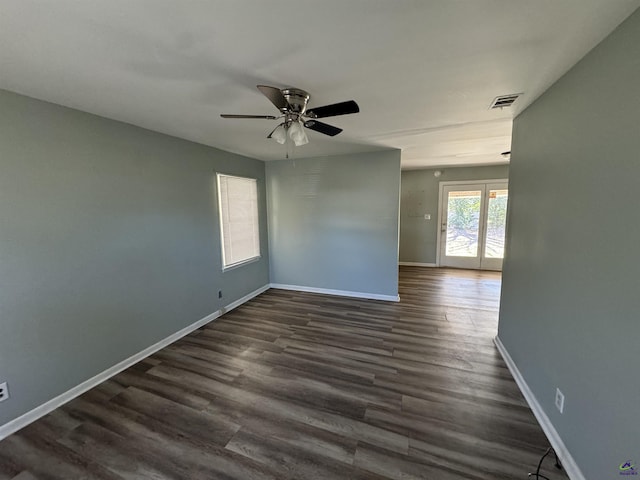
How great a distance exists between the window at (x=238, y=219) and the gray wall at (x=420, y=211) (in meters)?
3.91

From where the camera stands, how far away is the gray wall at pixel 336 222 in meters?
4.00

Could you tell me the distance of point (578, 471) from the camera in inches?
54.6

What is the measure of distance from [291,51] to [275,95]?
0.25m

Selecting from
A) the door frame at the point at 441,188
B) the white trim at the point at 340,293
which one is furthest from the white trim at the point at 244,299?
the door frame at the point at 441,188

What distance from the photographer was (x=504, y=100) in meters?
2.04

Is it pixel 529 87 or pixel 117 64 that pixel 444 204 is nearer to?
pixel 529 87

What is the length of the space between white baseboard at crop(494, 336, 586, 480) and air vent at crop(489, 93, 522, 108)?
7.56ft

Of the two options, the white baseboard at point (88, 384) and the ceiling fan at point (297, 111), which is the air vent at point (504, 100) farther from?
the white baseboard at point (88, 384)

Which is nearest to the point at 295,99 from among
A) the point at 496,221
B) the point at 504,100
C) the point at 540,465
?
the point at 504,100

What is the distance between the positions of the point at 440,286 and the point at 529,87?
12.3 ft

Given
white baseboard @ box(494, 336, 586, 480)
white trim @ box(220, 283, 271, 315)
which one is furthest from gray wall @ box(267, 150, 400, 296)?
white baseboard @ box(494, 336, 586, 480)

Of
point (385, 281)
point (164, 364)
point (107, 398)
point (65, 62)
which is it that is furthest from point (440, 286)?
point (65, 62)

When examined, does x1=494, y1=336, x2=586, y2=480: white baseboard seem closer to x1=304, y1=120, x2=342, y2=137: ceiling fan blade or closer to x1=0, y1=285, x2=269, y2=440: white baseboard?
x1=304, y1=120, x2=342, y2=137: ceiling fan blade

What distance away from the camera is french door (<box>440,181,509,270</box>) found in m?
5.77
